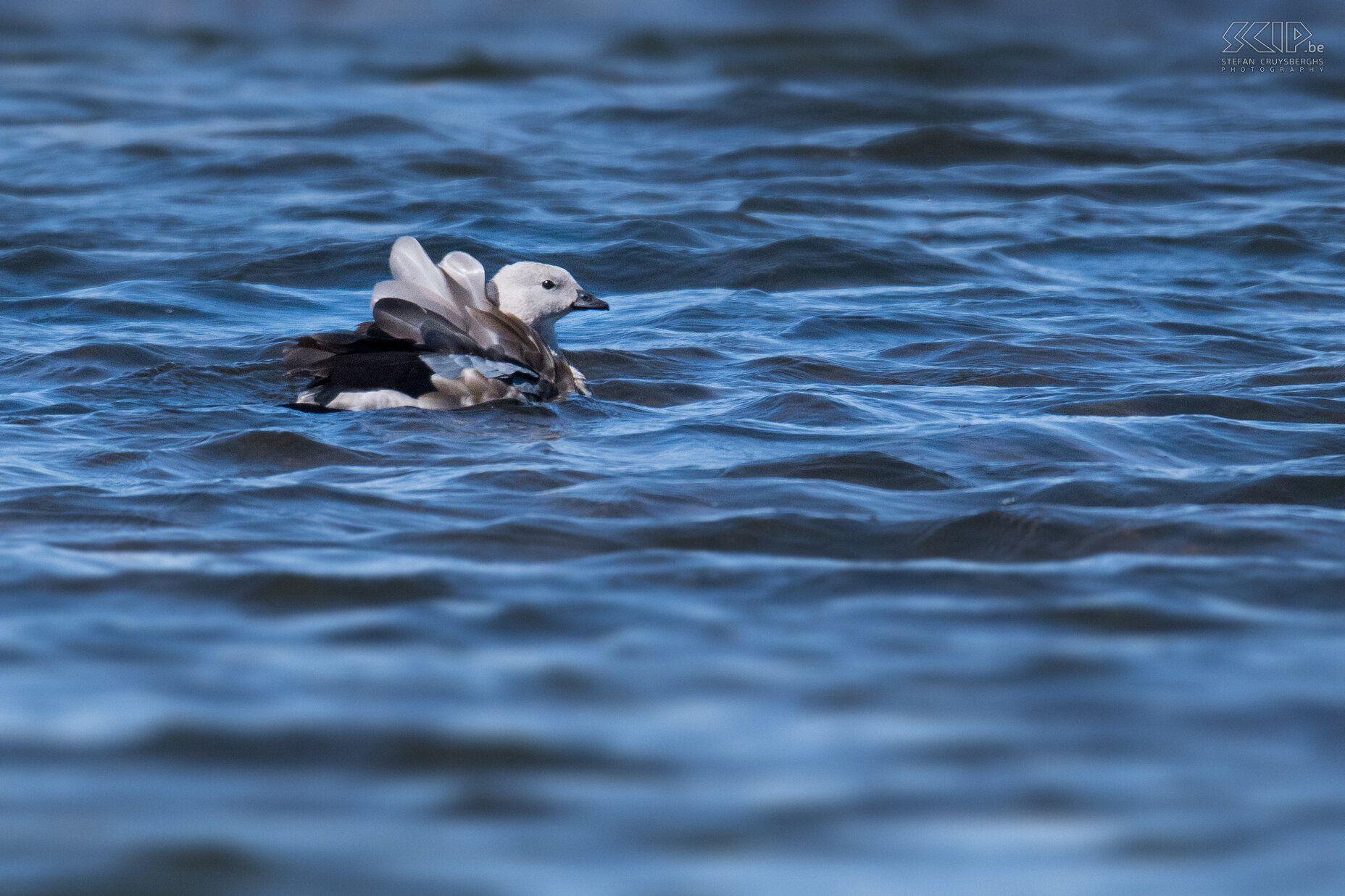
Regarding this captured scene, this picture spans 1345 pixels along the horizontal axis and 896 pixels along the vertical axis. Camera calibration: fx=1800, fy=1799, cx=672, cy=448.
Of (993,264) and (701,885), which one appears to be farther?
(993,264)

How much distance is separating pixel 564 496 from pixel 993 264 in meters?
6.66

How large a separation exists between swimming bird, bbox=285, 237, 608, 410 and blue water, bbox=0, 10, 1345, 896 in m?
0.18

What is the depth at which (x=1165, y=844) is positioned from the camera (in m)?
3.49

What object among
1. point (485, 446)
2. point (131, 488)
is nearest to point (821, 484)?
point (485, 446)

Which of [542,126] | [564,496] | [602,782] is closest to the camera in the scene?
[602,782]

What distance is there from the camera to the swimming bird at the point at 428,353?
25.3 feet

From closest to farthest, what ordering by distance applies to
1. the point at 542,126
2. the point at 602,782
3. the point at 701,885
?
the point at 701,885, the point at 602,782, the point at 542,126

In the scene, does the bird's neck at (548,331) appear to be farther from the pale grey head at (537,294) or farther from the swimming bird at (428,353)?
the swimming bird at (428,353)


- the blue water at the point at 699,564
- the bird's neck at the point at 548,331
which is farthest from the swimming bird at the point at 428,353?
the bird's neck at the point at 548,331

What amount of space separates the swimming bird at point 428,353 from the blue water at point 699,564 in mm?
179

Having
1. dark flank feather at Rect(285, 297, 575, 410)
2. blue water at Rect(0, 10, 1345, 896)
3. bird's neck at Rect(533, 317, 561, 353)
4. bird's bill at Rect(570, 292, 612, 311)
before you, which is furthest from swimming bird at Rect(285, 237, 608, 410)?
bird's bill at Rect(570, 292, 612, 311)

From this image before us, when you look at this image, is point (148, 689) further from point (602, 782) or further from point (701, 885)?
point (701, 885)

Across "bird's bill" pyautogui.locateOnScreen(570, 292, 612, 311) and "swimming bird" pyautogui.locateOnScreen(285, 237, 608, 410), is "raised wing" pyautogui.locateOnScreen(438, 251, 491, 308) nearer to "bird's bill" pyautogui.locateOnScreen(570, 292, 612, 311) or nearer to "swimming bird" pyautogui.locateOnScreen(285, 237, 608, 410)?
"swimming bird" pyautogui.locateOnScreen(285, 237, 608, 410)

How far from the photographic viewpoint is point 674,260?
1204cm
